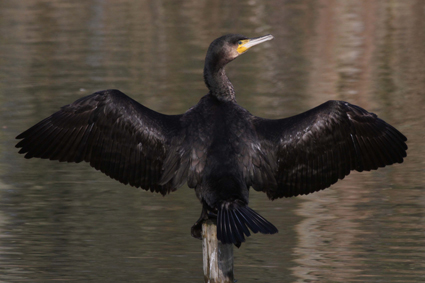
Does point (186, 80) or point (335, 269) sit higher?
point (186, 80)

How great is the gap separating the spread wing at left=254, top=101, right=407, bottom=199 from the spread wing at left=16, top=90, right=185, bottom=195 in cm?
80

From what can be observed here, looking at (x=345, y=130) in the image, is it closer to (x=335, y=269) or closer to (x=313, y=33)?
(x=335, y=269)

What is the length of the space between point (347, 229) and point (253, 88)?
6.76m

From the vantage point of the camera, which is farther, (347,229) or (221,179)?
(347,229)

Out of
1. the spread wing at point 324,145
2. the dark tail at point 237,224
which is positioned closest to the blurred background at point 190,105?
the spread wing at point 324,145

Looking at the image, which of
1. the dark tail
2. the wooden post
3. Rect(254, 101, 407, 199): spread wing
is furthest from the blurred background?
the dark tail

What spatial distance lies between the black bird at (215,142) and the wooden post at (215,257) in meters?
0.12

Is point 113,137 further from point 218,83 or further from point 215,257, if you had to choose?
point 215,257

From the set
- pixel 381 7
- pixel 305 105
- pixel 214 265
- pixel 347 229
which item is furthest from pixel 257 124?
pixel 381 7

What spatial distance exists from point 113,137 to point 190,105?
22.7 ft

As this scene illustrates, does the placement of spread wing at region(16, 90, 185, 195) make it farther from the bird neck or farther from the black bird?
the bird neck

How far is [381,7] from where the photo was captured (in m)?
24.3

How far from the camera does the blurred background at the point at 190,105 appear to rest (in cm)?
794

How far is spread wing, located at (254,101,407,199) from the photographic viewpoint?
671 cm
